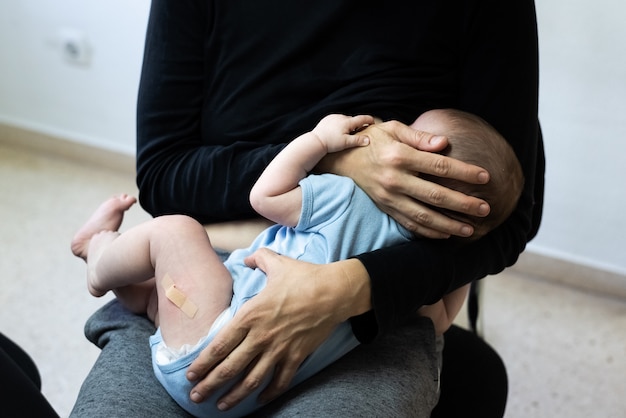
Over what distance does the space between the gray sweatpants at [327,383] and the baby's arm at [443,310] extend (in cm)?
7

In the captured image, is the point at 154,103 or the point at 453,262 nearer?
the point at 453,262

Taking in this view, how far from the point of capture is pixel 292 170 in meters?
0.92

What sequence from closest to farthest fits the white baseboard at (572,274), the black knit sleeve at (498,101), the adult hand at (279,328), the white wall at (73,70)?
the adult hand at (279,328) → the black knit sleeve at (498,101) → the white baseboard at (572,274) → the white wall at (73,70)

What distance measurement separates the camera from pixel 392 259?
891 mm

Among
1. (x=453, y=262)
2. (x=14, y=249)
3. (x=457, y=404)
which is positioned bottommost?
(x=14, y=249)

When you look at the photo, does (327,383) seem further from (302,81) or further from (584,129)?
(584,129)

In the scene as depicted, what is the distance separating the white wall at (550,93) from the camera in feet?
6.33

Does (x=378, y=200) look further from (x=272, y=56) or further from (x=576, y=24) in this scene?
(x=576, y=24)

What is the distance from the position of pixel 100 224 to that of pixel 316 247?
1.41 feet

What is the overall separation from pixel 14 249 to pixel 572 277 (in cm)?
181

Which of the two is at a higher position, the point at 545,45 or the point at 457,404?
the point at 545,45

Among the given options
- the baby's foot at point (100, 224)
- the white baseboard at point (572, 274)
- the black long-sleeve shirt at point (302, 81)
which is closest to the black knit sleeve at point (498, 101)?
the black long-sleeve shirt at point (302, 81)

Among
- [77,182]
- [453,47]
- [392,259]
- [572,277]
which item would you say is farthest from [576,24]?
[77,182]

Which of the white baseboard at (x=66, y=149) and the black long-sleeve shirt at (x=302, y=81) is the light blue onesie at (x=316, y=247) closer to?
the black long-sleeve shirt at (x=302, y=81)
